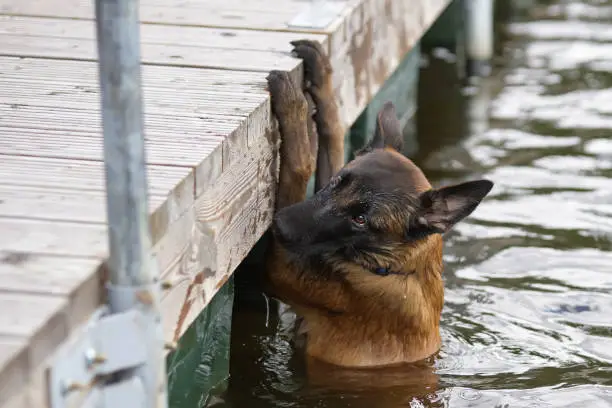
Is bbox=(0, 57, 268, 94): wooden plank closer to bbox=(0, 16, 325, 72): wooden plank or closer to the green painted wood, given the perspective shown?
bbox=(0, 16, 325, 72): wooden plank

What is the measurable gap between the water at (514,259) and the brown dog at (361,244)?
0.64 feet

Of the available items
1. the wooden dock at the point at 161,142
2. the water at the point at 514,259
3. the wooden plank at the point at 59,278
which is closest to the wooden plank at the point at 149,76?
the wooden dock at the point at 161,142

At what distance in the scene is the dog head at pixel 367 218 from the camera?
420cm

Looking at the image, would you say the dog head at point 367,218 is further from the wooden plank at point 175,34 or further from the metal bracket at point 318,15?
the metal bracket at point 318,15

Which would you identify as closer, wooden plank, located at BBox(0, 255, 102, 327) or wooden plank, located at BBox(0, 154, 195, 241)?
wooden plank, located at BBox(0, 255, 102, 327)

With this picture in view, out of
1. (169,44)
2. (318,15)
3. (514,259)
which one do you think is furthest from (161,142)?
(514,259)

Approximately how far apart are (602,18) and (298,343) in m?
7.27

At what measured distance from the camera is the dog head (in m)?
4.20

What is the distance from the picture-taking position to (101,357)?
8.82ft

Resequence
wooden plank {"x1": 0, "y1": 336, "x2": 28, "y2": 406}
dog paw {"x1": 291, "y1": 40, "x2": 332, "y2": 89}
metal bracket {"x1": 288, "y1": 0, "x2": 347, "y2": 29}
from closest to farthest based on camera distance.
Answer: wooden plank {"x1": 0, "y1": 336, "x2": 28, "y2": 406} → dog paw {"x1": 291, "y1": 40, "x2": 332, "y2": 89} → metal bracket {"x1": 288, "y1": 0, "x2": 347, "y2": 29}

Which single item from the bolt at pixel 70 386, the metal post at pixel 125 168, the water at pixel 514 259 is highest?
the metal post at pixel 125 168

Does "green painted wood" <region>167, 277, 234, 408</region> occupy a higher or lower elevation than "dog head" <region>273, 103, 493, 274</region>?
lower

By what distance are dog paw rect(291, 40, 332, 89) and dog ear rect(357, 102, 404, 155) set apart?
311 millimetres

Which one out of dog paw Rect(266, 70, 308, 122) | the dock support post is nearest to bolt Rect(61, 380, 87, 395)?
dog paw Rect(266, 70, 308, 122)
